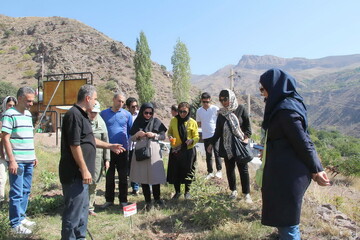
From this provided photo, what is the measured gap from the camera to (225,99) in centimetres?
435

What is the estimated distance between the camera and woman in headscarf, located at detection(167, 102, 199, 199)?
15.7 ft

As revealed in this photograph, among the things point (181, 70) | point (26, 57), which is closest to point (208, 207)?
point (181, 70)

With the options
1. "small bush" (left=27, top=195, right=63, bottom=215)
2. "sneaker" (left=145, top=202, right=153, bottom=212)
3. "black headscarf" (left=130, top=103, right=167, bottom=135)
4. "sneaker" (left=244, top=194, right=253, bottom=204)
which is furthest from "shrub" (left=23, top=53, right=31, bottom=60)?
"sneaker" (left=244, top=194, right=253, bottom=204)

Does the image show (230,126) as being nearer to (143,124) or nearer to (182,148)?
(182,148)

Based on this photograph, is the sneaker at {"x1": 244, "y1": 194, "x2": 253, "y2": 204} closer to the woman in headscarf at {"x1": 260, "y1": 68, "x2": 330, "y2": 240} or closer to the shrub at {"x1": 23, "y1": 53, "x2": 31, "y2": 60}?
the woman in headscarf at {"x1": 260, "y1": 68, "x2": 330, "y2": 240}

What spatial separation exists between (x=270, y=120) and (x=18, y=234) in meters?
3.08

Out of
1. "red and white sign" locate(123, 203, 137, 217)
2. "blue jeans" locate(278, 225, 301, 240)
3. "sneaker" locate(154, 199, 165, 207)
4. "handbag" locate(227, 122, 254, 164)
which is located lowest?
"sneaker" locate(154, 199, 165, 207)

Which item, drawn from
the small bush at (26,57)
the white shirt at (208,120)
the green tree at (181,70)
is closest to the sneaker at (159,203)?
the white shirt at (208,120)

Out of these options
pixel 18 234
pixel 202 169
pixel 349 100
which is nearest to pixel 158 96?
pixel 202 169

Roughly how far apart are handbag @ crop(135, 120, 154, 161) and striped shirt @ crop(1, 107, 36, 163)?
56.4 inches

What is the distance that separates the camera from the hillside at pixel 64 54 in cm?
4928

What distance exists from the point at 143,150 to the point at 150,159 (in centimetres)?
20

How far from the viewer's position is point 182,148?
480 centimetres

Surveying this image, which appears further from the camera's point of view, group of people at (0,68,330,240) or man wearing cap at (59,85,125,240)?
man wearing cap at (59,85,125,240)
